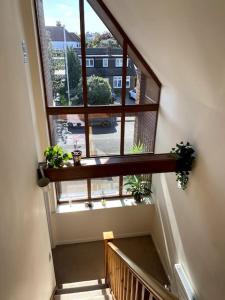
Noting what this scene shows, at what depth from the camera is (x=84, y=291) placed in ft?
14.1

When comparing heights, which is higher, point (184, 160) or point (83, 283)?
point (184, 160)

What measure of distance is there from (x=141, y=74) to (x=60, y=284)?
435 cm

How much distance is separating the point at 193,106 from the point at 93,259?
12.5 feet

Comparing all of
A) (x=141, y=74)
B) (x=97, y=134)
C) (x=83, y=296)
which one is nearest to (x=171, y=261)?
(x=83, y=296)

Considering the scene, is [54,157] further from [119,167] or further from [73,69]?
[73,69]

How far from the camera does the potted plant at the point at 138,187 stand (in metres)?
5.48

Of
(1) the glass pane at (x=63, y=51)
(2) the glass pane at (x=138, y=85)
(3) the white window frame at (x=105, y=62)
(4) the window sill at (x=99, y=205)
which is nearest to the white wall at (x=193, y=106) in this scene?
(2) the glass pane at (x=138, y=85)

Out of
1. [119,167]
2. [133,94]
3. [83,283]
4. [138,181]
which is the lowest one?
[83,283]

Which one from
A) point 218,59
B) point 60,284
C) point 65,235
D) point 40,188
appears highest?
point 218,59

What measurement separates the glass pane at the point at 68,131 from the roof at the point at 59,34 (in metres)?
1.34

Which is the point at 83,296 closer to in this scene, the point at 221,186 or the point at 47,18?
the point at 221,186

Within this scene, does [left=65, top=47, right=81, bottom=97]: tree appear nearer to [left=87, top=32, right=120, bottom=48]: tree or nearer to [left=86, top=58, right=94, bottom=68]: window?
[left=86, top=58, right=94, bottom=68]: window

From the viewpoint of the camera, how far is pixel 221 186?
2.93m

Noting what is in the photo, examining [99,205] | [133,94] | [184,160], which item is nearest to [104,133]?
[133,94]
